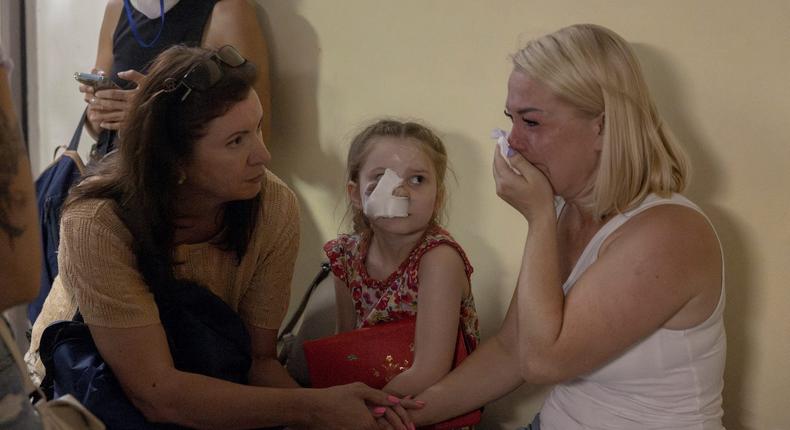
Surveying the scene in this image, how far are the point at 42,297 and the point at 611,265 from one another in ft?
5.51

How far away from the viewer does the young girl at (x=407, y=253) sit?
1.68 meters

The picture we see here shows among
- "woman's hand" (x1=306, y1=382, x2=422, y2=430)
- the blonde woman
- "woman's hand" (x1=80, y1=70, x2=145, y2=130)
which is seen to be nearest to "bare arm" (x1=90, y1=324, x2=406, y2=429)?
"woman's hand" (x1=306, y1=382, x2=422, y2=430)

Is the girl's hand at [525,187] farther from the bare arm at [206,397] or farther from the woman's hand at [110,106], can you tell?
the woman's hand at [110,106]

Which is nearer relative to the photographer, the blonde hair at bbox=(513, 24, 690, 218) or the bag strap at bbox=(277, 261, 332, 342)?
the blonde hair at bbox=(513, 24, 690, 218)

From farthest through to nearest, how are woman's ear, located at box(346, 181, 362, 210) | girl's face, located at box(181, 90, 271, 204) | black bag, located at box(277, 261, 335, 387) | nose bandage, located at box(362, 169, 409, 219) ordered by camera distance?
black bag, located at box(277, 261, 335, 387) → woman's ear, located at box(346, 181, 362, 210) → nose bandage, located at box(362, 169, 409, 219) → girl's face, located at box(181, 90, 271, 204)

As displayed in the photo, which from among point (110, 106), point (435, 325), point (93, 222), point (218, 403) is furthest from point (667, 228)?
point (110, 106)

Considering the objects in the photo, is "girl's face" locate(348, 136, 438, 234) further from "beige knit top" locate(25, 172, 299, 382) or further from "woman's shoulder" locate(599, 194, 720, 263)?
"woman's shoulder" locate(599, 194, 720, 263)

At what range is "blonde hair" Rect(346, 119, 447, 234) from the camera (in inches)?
70.2

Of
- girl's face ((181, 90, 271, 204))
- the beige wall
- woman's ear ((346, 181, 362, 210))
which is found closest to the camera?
the beige wall

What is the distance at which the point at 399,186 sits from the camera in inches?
68.1

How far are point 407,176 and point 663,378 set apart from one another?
68 centimetres

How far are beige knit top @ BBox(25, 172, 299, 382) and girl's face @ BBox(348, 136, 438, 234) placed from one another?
0.21 m

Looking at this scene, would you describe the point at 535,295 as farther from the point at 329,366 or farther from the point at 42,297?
the point at 42,297

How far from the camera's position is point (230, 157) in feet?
5.31
